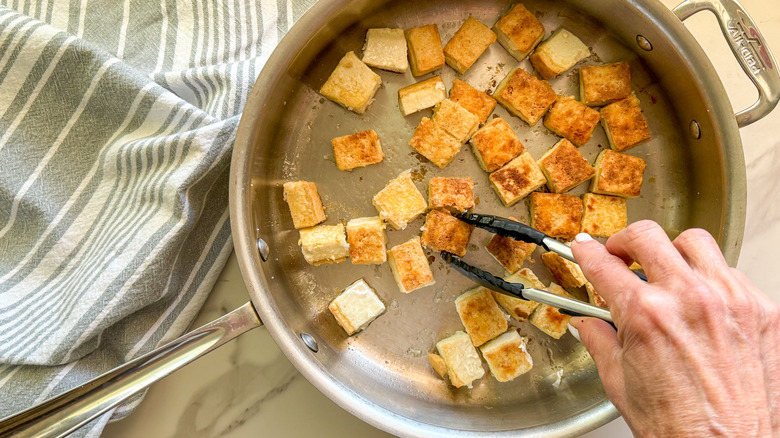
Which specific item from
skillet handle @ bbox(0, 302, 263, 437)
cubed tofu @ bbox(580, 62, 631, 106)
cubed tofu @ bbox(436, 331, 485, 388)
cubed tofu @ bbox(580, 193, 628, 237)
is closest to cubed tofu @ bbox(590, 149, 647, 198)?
cubed tofu @ bbox(580, 193, 628, 237)

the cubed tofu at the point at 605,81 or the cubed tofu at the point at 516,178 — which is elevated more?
the cubed tofu at the point at 605,81

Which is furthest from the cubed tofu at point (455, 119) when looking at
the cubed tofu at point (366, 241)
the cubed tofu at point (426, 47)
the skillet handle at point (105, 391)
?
the skillet handle at point (105, 391)

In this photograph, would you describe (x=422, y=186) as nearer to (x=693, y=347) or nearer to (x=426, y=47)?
(x=426, y=47)

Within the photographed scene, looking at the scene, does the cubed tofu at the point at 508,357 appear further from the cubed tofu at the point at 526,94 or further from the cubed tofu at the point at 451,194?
the cubed tofu at the point at 526,94

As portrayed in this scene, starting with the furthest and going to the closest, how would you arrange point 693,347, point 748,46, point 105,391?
point 748,46, point 105,391, point 693,347

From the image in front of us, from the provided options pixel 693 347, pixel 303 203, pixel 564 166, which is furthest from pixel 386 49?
pixel 693 347

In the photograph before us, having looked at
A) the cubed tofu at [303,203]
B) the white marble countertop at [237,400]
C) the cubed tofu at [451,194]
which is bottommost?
the white marble countertop at [237,400]
